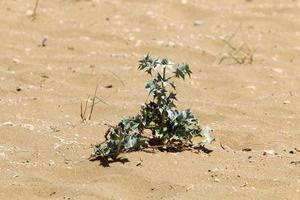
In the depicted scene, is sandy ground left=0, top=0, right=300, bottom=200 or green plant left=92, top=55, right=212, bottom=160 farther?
green plant left=92, top=55, right=212, bottom=160

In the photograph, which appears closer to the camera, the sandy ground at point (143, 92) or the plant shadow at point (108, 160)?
the sandy ground at point (143, 92)

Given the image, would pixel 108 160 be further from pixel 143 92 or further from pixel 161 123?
pixel 143 92

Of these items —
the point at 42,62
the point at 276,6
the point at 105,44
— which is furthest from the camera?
the point at 276,6

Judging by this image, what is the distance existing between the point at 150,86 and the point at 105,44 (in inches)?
69.1

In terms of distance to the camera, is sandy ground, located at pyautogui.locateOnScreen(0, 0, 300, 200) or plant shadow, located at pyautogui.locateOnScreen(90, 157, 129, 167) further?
plant shadow, located at pyautogui.locateOnScreen(90, 157, 129, 167)

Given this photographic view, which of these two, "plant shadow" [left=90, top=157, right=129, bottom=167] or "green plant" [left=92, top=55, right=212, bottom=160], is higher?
"green plant" [left=92, top=55, right=212, bottom=160]

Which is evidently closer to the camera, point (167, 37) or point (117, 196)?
point (117, 196)

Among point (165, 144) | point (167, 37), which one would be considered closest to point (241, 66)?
point (167, 37)

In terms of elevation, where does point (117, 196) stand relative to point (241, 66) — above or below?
below

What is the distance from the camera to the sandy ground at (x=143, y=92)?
2.90 metres

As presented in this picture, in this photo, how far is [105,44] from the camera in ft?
15.9

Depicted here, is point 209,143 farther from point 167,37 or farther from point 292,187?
point 167,37

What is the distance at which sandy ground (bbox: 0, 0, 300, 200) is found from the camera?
290 centimetres

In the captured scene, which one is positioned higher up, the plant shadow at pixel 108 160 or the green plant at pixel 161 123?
the green plant at pixel 161 123
